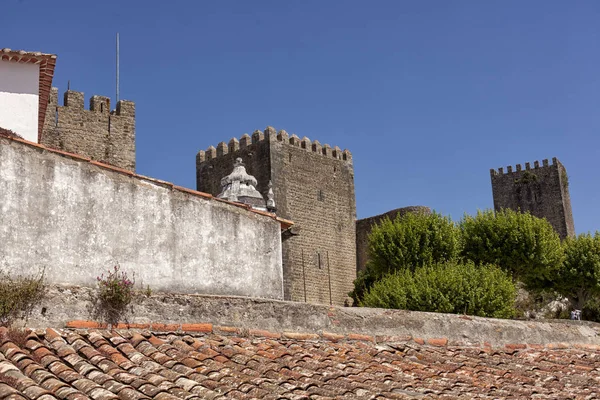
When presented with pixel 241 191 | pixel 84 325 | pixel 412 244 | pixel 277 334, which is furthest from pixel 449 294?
pixel 84 325

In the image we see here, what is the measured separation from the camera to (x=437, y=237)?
2886 cm

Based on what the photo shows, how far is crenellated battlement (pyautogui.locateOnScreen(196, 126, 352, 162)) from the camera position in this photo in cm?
3912

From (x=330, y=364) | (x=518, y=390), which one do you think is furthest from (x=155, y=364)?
(x=518, y=390)

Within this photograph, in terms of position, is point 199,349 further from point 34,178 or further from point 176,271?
point 34,178

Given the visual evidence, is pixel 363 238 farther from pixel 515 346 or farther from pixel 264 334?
pixel 264 334

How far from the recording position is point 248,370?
715 centimetres

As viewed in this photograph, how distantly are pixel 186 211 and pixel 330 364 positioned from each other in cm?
287

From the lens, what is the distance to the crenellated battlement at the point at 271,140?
39119 millimetres

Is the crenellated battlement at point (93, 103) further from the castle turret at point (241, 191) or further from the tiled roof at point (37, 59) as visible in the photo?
the castle turret at point (241, 191)

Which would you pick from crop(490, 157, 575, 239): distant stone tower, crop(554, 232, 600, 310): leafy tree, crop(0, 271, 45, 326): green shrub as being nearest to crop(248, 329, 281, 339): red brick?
crop(0, 271, 45, 326): green shrub

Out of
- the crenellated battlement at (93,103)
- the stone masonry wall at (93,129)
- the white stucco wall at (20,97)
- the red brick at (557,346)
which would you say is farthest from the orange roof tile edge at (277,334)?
the crenellated battlement at (93,103)

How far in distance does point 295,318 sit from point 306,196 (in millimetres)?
30748

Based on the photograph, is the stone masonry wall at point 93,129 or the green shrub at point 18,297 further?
the stone masonry wall at point 93,129

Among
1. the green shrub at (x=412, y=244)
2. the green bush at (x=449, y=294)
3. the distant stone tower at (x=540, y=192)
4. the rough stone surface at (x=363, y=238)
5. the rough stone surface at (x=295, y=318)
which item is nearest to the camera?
the rough stone surface at (x=295, y=318)
